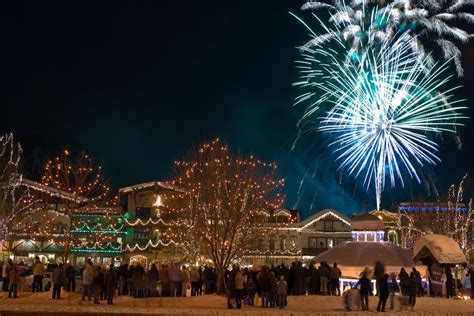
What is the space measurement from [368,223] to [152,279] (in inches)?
637

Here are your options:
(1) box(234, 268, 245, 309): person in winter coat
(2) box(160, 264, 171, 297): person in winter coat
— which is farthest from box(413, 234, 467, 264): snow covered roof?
(2) box(160, 264, 171, 297): person in winter coat

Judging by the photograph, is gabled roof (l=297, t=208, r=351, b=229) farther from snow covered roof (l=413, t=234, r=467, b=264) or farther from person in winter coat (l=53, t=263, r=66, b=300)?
person in winter coat (l=53, t=263, r=66, b=300)

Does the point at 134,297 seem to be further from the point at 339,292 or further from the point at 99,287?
the point at 339,292

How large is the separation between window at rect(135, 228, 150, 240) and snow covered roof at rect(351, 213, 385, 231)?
107 feet

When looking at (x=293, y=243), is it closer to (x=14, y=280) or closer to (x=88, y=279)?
(x=14, y=280)

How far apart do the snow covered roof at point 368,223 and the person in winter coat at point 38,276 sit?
64.2ft

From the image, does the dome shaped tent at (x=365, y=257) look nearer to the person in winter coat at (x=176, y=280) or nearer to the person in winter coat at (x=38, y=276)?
the person in winter coat at (x=176, y=280)

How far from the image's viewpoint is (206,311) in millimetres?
23156

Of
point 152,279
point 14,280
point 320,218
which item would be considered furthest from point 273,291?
point 320,218

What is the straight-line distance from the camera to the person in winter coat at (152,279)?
90.2 feet

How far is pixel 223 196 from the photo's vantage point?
37.2m

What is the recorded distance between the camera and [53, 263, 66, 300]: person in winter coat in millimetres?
25198

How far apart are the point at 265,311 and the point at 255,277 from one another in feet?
13.9

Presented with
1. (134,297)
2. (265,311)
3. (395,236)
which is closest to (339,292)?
(265,311)
